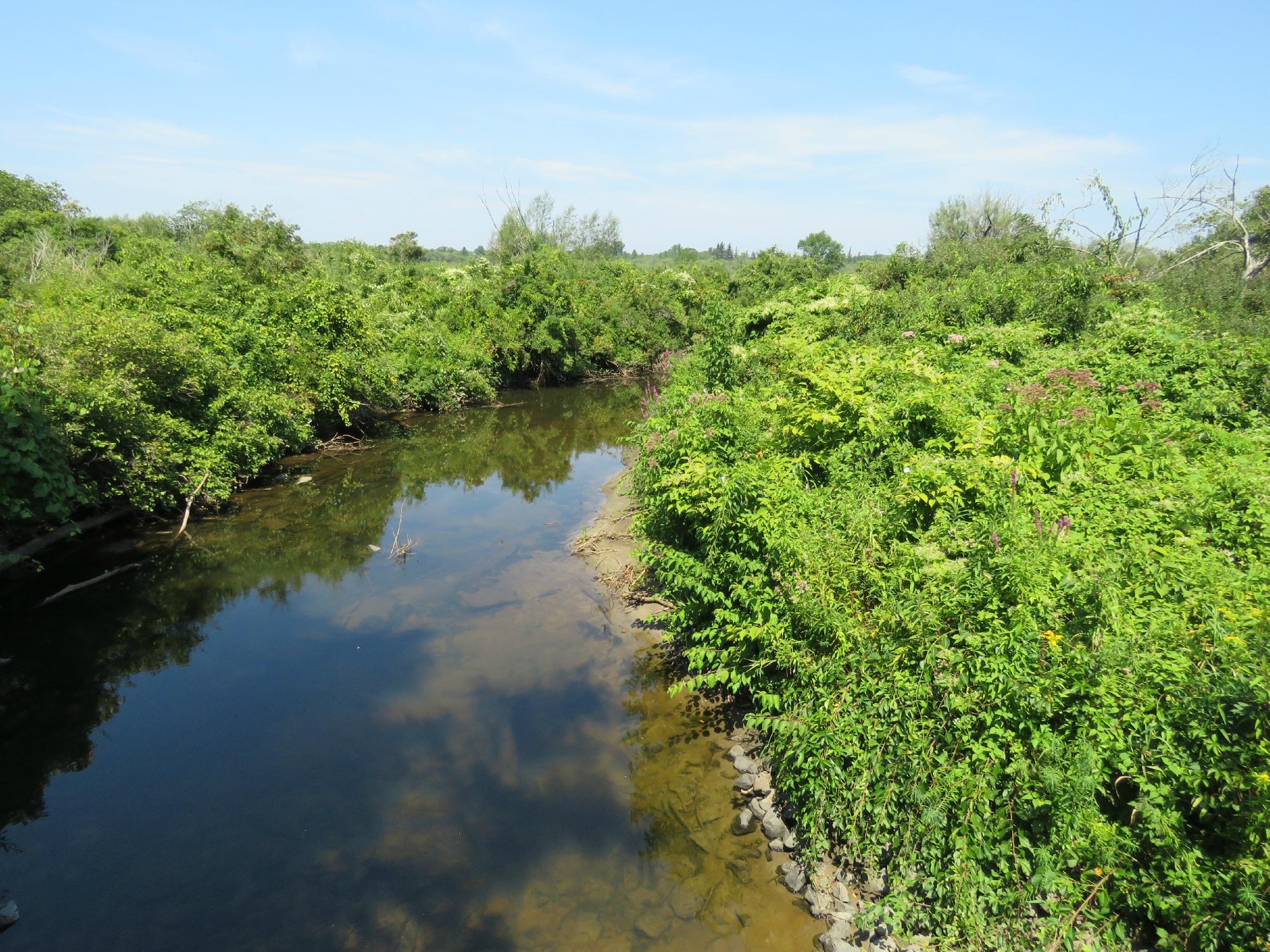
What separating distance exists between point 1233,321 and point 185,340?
25.3 m

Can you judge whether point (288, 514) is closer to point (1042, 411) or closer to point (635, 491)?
point (635, 491)

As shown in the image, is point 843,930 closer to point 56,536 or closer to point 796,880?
point 796,880

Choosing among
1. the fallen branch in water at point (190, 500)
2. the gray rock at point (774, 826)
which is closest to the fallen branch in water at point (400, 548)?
the fallen branch in water at point (190, 500)

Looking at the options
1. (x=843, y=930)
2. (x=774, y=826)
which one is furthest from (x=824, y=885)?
(x=774, y=826)

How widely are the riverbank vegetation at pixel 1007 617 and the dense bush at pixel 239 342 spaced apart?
10.9m

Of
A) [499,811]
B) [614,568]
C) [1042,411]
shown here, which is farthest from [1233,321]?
[499,811]

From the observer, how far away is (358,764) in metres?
7.80

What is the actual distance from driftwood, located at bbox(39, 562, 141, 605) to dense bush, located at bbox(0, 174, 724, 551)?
144 centimetres

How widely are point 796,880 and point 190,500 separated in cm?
1468

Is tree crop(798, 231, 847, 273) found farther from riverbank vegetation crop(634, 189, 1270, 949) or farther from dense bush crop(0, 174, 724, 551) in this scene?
riverbank vegetation crop(634, 189, 1270, 949)

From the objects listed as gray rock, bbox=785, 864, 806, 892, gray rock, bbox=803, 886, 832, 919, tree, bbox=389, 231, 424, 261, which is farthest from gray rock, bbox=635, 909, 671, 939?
tree, bbox=389, 231, 424, 261

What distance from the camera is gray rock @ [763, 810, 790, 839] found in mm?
6516

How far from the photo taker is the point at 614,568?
12836 millimetres

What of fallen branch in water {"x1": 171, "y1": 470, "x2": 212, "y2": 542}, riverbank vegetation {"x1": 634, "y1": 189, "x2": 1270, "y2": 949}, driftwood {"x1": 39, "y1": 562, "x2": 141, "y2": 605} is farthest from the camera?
fallen branch in water {"x1": 171, "y1": 470, "x2": 212, "y2": 542}
